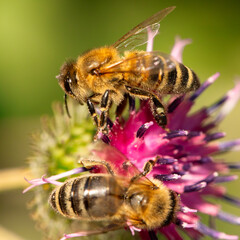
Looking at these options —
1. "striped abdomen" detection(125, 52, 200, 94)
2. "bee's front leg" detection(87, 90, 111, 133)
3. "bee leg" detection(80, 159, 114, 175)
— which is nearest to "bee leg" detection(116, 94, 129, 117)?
"bee's front leg" detection(87, 90, 111, 133)

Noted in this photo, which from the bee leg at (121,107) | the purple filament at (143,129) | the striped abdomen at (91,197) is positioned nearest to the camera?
the striped abdomen at (91,197)

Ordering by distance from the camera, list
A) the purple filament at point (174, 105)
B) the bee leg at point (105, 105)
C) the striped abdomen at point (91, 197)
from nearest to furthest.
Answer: the striped abdomen at point (91, 197) → the bee leg at point (105, 105) → the purple filament at point (174, 105)

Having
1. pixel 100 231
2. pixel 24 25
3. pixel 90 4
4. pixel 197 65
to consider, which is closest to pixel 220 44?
pixel 197 65

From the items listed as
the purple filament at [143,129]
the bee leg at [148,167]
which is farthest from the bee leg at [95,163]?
the purple filament at [143,129]

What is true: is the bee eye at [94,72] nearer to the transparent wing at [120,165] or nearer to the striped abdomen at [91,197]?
the transparent wing at [120,165]

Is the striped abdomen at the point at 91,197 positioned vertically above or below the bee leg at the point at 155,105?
below

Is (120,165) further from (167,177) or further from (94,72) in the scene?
(94,72)

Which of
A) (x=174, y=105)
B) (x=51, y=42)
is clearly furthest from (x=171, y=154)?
(x=51, y=42)

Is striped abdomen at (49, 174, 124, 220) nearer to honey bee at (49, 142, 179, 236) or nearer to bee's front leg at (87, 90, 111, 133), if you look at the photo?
honey bee at (49, 142, 179, 236)
